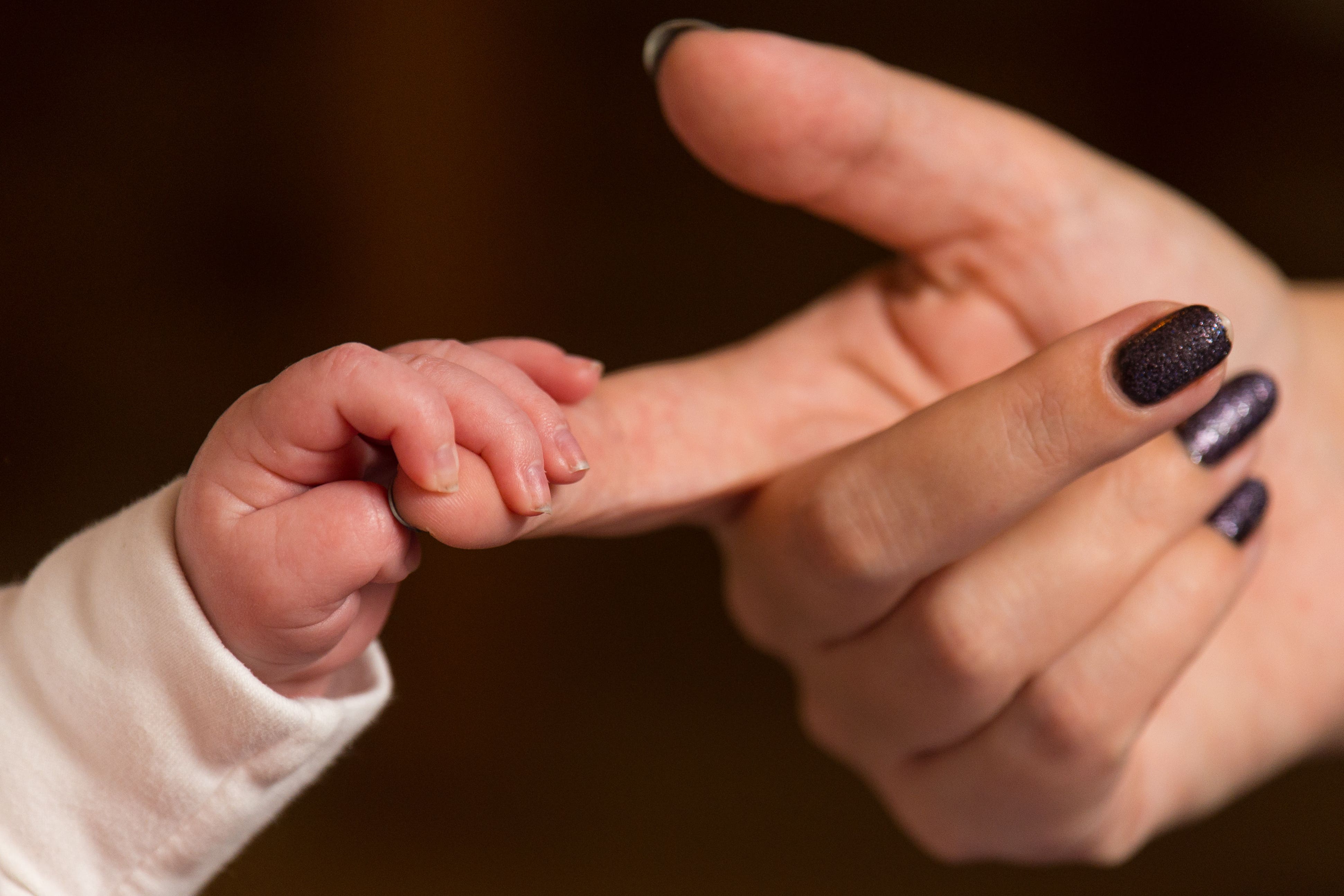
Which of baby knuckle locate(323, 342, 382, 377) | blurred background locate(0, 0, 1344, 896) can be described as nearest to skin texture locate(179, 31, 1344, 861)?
baby knuckle locate(323, 342, 382, 377)

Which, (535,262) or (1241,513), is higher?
(535,262)

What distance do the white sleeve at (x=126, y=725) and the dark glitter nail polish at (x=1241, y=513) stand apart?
0.47m

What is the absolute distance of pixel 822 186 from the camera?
21.9 inches

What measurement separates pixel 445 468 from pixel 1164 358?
28cm

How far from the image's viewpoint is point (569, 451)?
380mm

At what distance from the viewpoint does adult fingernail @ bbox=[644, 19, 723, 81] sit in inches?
20.7

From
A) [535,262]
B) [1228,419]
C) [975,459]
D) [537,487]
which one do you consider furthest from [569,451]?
[535,262]

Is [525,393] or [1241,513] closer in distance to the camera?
[525,393]

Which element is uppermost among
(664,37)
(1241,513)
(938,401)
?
(664,37)

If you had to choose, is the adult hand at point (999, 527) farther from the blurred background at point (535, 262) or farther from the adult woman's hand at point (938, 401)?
the blurred background at point (535, 262)

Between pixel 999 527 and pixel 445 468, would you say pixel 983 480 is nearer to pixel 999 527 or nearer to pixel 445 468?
pixel 999 527

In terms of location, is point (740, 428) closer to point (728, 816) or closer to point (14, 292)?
point (14, 292)

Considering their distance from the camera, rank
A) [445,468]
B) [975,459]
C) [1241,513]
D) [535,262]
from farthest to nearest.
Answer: [535,262], [1241,513], [975,459], [445,468]

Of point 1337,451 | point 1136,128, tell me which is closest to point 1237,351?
point 1337,451
